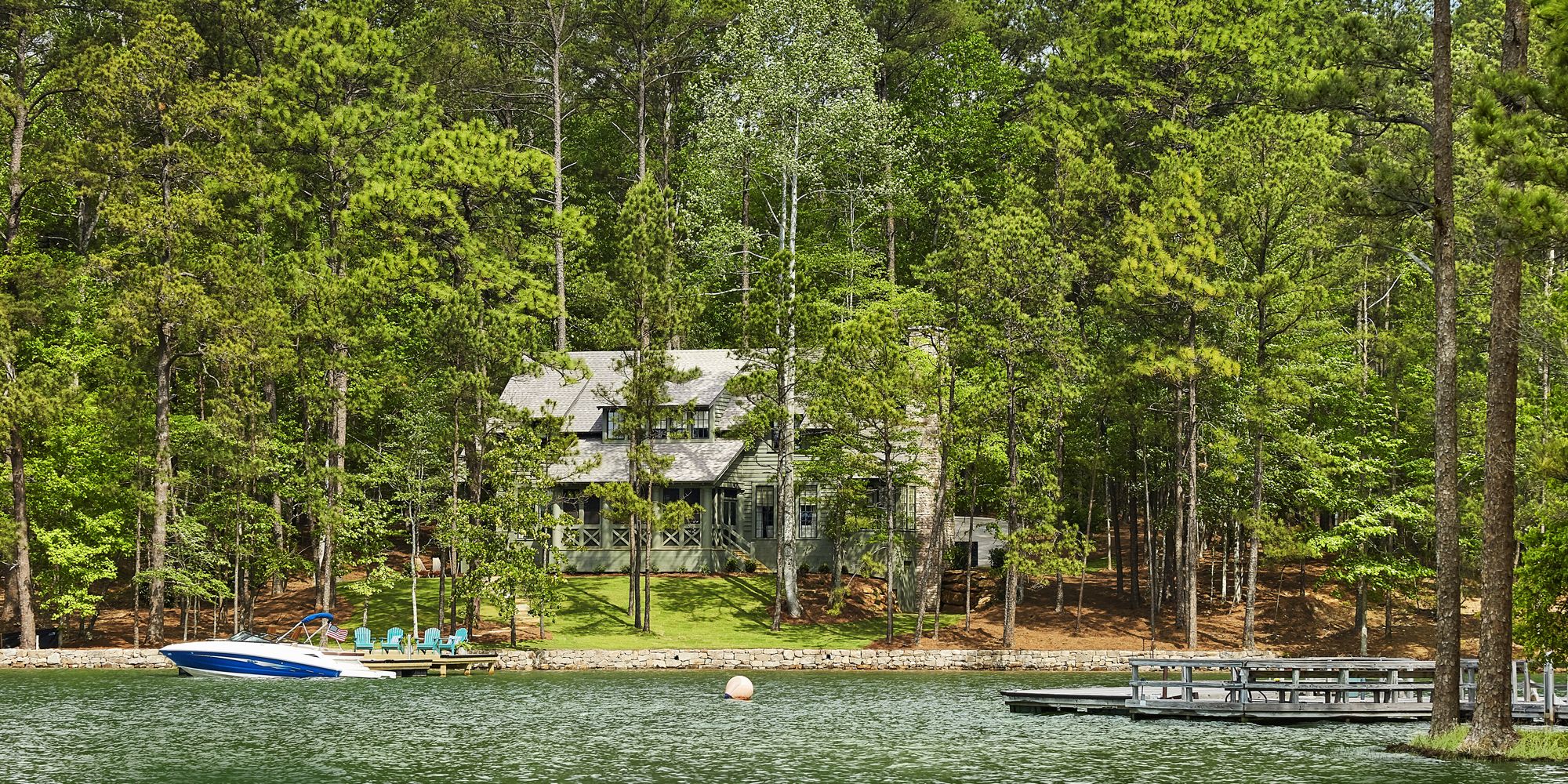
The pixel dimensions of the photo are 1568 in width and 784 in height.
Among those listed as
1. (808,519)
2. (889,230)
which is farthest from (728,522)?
(889,230)

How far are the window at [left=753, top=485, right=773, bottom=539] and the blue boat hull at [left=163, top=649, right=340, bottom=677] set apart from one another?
20.3 metres

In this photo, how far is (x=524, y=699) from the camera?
3562cm

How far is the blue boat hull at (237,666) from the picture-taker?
4222 cm

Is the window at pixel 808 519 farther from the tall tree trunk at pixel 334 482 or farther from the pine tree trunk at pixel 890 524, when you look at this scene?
the tall tree trunk at pixel 334 482

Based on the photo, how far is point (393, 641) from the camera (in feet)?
148

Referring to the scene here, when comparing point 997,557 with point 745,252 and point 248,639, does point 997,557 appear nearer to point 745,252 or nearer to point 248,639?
point 745,252

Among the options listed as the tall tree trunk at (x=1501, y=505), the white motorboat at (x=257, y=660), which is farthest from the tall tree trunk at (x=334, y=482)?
the tall tree trunk at (x=1501, y=505)

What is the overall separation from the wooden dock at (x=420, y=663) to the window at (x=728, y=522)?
14.7 m

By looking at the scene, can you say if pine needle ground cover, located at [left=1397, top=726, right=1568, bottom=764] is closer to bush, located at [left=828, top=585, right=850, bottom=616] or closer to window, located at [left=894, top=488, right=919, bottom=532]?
bush, located at [left=828, top=585, right=850, bottom=616]

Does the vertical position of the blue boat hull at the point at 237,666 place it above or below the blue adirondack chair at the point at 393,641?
below

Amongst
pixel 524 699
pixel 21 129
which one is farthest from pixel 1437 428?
pixel 21 129

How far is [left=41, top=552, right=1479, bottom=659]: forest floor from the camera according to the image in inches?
1927

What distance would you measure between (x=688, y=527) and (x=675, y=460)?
2.93m

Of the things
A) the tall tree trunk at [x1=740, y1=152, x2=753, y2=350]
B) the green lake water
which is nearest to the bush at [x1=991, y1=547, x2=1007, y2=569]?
the tall tree trunk at [x1=740, y1=152, x2=753, y2=350]
